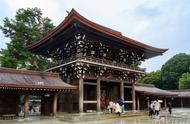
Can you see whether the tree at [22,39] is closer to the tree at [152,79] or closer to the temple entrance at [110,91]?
the temple entrance at [110,91]

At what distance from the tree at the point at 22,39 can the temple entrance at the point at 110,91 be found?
12.5m

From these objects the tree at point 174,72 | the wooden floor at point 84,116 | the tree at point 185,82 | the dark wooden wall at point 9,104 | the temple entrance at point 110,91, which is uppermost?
the tree at point 174,72

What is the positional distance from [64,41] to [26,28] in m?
14.3

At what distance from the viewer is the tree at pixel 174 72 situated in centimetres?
6316

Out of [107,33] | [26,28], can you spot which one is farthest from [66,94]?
[26,28]

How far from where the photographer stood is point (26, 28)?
34.2 metres

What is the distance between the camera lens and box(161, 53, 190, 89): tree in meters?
63.2

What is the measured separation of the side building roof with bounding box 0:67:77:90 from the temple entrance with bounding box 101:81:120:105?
6560 millimetres

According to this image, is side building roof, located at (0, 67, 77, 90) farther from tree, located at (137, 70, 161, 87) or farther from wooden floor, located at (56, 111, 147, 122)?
tree, located at (137, 70, 161, 87)

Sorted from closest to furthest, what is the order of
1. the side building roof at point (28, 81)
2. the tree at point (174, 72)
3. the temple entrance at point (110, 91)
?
1. the side building roof at point (28, 81)
2. the temple entrance at point (110, 91)
3. the tree at point (174, 72)

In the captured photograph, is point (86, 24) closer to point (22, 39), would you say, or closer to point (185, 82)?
point (22, 39)

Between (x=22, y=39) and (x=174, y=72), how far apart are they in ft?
148

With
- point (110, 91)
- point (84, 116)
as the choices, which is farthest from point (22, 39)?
point (84, 116)

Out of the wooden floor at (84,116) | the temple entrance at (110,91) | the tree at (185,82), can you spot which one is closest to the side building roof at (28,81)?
the wooden floor at (84,116)
